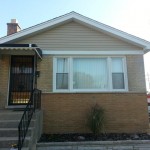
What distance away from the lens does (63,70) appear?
9.44m

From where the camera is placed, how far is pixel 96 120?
8242 mm

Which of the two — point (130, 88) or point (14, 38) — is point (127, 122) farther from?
point (14, 38)

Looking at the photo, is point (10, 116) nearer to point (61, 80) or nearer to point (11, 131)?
point (11, 131)

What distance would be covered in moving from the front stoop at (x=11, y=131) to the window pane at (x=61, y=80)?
221 cm

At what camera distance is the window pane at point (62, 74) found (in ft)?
30.6

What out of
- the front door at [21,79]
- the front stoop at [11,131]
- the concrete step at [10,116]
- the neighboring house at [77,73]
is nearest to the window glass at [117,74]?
the neighboring house at [77,73]

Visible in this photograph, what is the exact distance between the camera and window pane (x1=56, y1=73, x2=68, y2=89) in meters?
9.31

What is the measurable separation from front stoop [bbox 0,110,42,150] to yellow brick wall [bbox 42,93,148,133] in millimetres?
1664

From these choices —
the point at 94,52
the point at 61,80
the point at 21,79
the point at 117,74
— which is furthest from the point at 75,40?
the point at 21,79

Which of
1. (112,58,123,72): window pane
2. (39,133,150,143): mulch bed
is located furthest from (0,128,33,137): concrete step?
(112,58,123,72): window pane

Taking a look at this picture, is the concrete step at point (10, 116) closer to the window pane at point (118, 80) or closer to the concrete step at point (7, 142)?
the concrete step at point (7, 142)

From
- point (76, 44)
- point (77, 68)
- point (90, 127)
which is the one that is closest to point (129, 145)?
point (90, 127)

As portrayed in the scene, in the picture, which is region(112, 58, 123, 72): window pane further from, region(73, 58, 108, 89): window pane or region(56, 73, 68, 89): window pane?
region(56, 73, 68, 89): window pane

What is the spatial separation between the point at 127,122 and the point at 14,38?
5.93 metres
